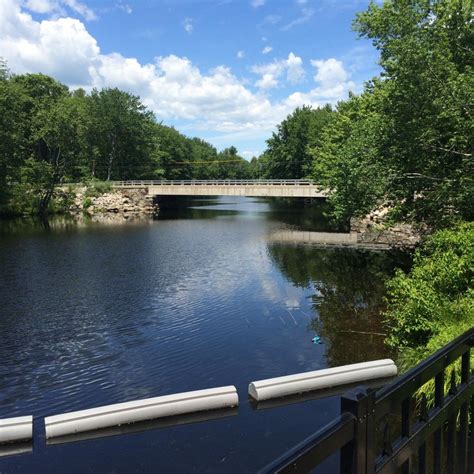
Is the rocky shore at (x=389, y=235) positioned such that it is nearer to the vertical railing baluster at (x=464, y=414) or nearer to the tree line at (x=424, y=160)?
the tree line at (x=424, y=160)

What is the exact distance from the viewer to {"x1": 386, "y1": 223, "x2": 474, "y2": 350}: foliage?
11.9 metres

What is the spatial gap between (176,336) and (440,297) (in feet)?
30.8

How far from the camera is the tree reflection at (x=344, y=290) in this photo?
51.9ft

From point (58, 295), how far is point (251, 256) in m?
15.2

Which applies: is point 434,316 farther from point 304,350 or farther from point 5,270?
point 5,270

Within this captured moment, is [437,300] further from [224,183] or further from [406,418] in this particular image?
[224,183]

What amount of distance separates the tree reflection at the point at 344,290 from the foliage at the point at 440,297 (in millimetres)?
1962

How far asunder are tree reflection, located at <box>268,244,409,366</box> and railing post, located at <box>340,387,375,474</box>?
12384mm

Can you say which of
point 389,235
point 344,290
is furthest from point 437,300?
point 389,235

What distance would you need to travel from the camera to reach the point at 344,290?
923 inches

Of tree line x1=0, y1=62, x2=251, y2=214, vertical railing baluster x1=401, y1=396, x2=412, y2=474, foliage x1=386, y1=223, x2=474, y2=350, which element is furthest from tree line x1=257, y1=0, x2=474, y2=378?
tree line x1=0, y1=62, x2=251, y2=214

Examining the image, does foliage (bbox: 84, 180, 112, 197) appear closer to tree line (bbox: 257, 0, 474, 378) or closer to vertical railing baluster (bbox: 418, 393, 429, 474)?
tree line (bbox: 257, 0, 474, 378)

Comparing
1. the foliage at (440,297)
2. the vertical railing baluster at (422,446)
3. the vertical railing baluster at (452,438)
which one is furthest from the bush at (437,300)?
the vertical railing baluster at (422,446)


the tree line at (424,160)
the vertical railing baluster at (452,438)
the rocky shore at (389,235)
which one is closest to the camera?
the vertical railing baluster at (452,438)
